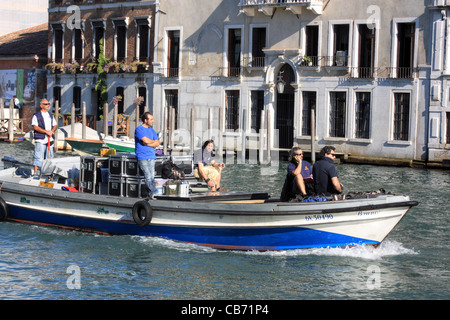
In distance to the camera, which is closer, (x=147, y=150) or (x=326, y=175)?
(x=326, y=175)

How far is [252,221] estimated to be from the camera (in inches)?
465

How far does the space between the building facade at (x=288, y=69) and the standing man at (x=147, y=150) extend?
13.8m

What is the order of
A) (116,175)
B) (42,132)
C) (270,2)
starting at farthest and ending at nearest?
(270,2), (42,132), (116,175)

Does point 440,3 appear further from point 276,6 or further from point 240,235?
point 240,235

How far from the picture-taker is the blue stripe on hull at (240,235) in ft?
38.5

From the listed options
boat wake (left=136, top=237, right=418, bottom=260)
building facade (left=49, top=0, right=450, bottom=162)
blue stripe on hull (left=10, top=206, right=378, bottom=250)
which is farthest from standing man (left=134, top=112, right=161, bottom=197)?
building facade (left=49, top=0, right=450, bottom=162)

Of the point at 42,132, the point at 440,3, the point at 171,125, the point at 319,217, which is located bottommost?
the point at 319,217

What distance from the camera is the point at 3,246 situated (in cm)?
1266

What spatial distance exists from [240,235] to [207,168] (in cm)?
207

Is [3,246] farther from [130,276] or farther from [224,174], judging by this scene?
[224,174]

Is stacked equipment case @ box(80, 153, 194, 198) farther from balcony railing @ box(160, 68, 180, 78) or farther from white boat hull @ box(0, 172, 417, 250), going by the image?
balcony railing @ box(160, 68, 180, 78)

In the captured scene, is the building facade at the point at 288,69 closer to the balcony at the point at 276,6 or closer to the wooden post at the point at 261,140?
the balcony at the point at 276,6

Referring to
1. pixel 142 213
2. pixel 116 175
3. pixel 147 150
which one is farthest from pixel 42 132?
pixel 142 213

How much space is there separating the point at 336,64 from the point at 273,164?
4051 millimetres
